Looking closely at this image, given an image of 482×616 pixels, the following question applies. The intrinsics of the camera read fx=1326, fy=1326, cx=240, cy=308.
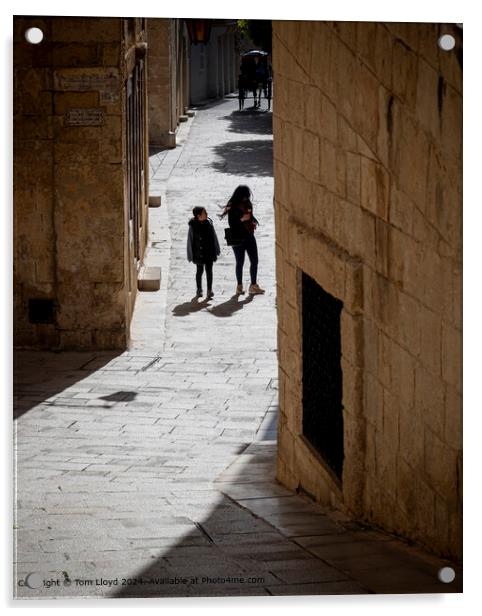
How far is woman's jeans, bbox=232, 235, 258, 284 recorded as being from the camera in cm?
1426

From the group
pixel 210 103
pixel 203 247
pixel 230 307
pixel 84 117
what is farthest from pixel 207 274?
pixel 210 103

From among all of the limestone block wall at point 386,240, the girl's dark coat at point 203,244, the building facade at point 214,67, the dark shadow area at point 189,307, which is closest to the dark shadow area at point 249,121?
the girl's dark coat at point 203,244

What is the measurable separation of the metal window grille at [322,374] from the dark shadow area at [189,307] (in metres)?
6.30

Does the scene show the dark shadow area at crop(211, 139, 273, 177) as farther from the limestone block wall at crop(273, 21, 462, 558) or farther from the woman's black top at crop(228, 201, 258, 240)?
the limestone block wall at crop(273, 21, 462, 558)

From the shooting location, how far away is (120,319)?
39.0 ft

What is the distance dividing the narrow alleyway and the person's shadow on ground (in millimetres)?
31

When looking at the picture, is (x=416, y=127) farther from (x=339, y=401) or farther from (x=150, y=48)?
(x=150, y=48)

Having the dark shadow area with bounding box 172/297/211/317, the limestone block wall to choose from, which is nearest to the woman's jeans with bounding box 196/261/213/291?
the dark shadow area with bounding box 172/297/211/317

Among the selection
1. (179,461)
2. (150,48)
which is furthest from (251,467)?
(150,48)

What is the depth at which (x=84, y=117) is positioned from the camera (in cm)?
1130

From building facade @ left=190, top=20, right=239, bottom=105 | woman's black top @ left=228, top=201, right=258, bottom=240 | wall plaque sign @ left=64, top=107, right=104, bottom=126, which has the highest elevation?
building facade @ left=190, top=20, right=239, bottom=105

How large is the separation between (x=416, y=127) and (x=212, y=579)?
80.0 inches

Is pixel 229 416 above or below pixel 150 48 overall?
below

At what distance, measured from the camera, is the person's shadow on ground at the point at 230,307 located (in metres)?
13.7
